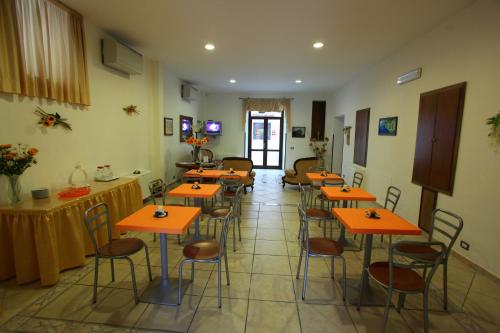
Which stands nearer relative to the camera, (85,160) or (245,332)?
(245,332)

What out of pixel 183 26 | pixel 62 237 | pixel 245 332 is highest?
pixel 183 26

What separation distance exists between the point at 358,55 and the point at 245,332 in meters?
4.98

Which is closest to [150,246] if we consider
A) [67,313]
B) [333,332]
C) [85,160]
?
[67,313]

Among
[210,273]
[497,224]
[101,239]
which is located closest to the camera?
[497,224]

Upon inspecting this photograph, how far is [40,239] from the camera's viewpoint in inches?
90.4

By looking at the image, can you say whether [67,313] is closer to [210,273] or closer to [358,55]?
[210,273]

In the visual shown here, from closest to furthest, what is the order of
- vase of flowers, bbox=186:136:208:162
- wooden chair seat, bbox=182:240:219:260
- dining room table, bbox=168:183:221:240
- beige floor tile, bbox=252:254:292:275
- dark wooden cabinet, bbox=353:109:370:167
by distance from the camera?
wooden chair seat, bbox=182:240:219:260 < beige floor tile, bbox=252:254:292:275 < dining room table, bbox=168:183:221:240 < dark wooden cabinet, bbox=353:109:370:167 < vase of flowers, bbox=186:136:208:162

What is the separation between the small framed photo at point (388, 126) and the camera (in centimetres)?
443

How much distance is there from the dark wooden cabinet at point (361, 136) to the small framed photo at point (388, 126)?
2.13 feet

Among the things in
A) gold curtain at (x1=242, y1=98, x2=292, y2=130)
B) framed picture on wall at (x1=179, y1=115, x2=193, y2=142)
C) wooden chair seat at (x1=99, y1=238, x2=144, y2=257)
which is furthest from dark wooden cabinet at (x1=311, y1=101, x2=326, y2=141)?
wooden chair seat at (x1=99, y1=238, x2=144, y2=257)

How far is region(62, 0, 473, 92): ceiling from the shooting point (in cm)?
299

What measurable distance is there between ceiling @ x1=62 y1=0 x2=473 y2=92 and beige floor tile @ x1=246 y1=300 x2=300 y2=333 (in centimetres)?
322

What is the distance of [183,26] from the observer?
Result: 362 centimetres

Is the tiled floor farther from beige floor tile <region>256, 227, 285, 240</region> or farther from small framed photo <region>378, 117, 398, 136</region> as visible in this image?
small framed photo <region>378, 117, 398, 136</region>
